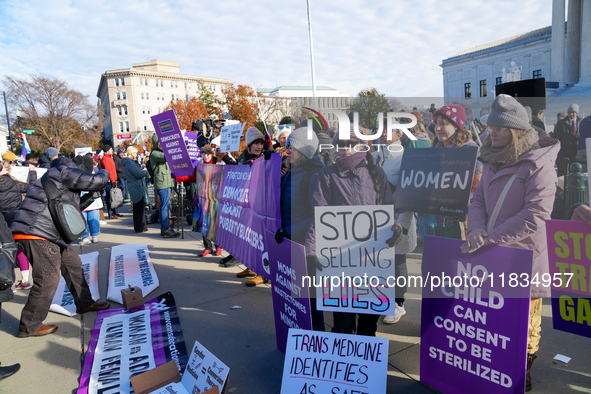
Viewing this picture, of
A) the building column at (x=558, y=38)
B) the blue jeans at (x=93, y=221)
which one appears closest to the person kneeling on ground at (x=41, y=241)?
the blue jeans at (x=93, y=221)

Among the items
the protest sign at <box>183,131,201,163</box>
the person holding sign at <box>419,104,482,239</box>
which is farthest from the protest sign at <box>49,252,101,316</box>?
the person holding sign at <box>419,104,482,239</box>

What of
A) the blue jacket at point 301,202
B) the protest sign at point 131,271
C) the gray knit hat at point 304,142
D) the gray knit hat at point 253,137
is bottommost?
the protest sign at point 131,271

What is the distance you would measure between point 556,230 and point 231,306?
3426 millimetres

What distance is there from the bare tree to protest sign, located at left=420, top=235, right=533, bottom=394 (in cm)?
5213

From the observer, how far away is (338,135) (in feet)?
8.45

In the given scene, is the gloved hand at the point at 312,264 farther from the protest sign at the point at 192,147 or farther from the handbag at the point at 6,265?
the protest sign at the point at 192,147

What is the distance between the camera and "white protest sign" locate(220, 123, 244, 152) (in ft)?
23.8

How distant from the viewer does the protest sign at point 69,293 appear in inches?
178

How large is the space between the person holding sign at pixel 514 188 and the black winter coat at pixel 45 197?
3659 millimetres

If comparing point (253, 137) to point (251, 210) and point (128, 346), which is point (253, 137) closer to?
point (251, 210)

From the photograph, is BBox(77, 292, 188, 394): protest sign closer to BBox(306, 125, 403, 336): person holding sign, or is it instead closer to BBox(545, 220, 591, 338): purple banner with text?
BBox(306, 125, 403, 336): person holding sign

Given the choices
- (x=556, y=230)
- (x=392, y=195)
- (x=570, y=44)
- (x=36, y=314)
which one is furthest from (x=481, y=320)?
(x=570, y=44)

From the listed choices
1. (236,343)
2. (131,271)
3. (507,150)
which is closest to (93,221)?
(131,271)

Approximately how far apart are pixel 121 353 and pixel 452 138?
10.7 ft
